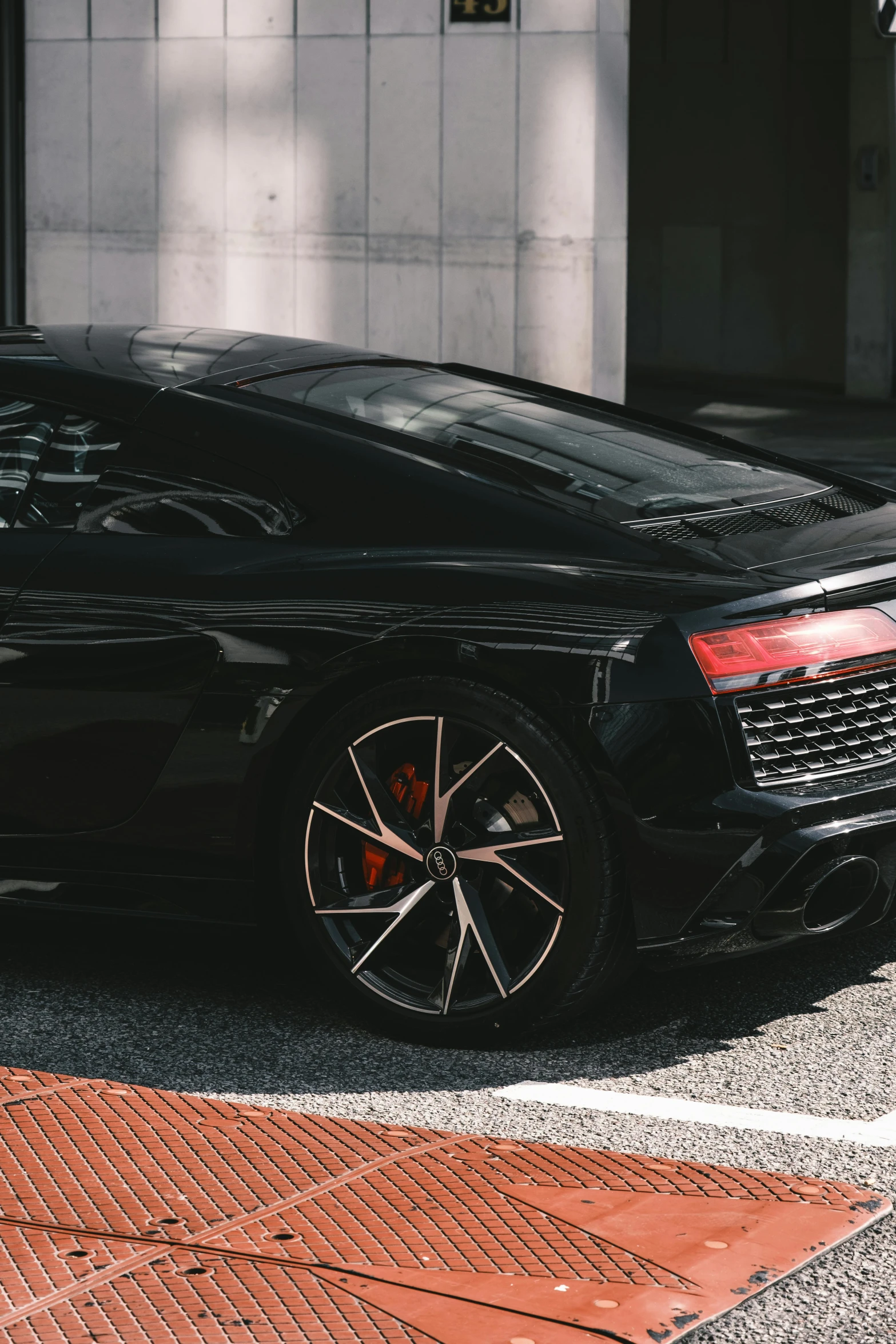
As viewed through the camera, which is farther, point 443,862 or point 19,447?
point 19,447

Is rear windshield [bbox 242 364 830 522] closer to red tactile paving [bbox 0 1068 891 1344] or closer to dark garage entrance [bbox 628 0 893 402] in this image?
red tactile paving [bbox 0 1068 891 1344]

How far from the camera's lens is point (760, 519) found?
14.3ft

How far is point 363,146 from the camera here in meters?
13.5

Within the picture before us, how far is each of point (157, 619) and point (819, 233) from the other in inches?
631

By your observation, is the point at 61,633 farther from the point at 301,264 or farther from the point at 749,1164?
the point at 301,264

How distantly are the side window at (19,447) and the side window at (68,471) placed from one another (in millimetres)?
20

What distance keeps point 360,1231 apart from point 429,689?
117 centimetres

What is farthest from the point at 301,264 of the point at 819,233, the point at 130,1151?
the point at 130,1151

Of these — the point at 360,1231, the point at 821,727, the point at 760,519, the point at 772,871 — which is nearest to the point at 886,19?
the point at 760,519

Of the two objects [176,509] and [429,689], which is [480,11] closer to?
[176,509]

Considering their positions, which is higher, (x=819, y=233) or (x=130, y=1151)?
(x=819, y=233)

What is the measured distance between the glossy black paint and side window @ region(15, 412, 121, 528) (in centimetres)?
3

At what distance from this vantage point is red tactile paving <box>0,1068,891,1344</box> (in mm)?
2973

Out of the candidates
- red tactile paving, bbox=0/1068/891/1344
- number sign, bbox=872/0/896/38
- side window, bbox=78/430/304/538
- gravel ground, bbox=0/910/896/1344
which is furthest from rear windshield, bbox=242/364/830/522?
number sign, bbox=872/0/896/38
